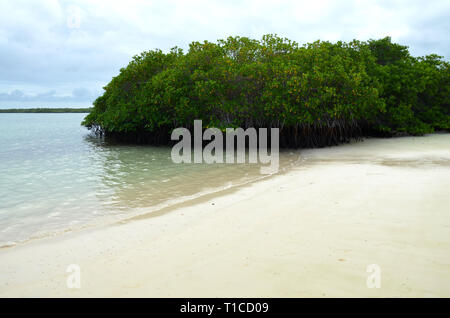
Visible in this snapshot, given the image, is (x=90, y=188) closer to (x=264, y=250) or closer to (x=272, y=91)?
(x=264, y=250)

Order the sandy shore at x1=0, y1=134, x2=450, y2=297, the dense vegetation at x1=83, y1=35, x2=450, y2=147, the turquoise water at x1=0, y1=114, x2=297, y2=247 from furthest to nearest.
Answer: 1. the dense vegetation at x1=83, y1=35, x2=450, y2=147
2. the turquoise water at x1=0, y1=114, x2=297, y2=247
3. the sandy shore at x1=0, y1=134, x2=450, y2=297

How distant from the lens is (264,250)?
3838 millimetres

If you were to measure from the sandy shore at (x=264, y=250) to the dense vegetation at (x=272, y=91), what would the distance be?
1048 centimetres

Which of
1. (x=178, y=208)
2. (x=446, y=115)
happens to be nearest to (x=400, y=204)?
(x=178, y=208)

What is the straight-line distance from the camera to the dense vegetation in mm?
16547

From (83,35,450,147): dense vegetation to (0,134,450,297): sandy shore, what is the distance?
1048cm

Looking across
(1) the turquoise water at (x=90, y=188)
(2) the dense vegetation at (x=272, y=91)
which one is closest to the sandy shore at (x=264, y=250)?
(1) the turquoise water at (x=90, y=188)

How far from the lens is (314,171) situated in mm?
9867

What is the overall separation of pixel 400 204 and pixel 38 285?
5.26m

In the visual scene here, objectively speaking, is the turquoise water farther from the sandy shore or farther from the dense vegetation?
the dense vegetation

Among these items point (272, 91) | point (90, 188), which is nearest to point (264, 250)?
point (90, 188)

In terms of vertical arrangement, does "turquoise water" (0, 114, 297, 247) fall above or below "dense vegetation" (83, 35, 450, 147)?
below

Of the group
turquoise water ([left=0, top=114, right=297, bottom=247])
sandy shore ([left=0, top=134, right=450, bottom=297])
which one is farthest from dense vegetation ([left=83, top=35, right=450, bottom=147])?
sandy shore ([left=0, top=134, right=450, bottom=297])
